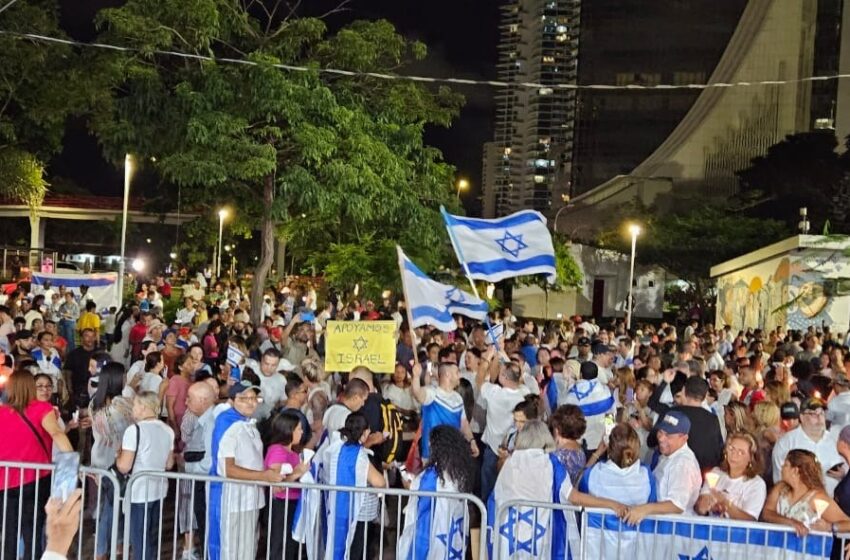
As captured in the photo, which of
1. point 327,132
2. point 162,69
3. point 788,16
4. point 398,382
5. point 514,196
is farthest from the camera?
point 514,196

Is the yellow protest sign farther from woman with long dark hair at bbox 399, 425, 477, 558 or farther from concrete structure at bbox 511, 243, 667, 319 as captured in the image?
concrete structure at bbox 511, 243, 667, 319

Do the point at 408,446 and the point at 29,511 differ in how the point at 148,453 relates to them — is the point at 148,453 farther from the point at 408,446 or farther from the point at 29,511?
the point at 408,446

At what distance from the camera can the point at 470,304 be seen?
12.2 meters

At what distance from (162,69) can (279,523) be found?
1673 cm

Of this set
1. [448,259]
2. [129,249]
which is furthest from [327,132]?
[129,249]

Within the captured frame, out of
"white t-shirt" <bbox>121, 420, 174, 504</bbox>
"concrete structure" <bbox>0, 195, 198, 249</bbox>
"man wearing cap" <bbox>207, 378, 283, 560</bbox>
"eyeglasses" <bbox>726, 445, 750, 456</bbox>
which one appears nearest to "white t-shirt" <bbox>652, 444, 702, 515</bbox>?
"eyeglasses" <bbox>726, 445, 750, 456</bbox>

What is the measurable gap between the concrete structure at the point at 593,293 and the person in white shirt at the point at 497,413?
125 feet

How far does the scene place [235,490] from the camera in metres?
6.42

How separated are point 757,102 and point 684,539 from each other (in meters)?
69.5

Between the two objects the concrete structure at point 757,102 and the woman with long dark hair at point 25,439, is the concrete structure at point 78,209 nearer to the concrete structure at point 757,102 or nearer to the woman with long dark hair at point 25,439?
the concrete structure at point 757,102

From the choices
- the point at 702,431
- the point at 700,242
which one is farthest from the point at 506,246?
the point at 700,242

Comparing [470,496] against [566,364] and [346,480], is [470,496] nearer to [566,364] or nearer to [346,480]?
[346,480]

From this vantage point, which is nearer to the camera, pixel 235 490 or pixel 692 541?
pixel 692 541

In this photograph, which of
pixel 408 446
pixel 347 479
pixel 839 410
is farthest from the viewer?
pixel 408 446
